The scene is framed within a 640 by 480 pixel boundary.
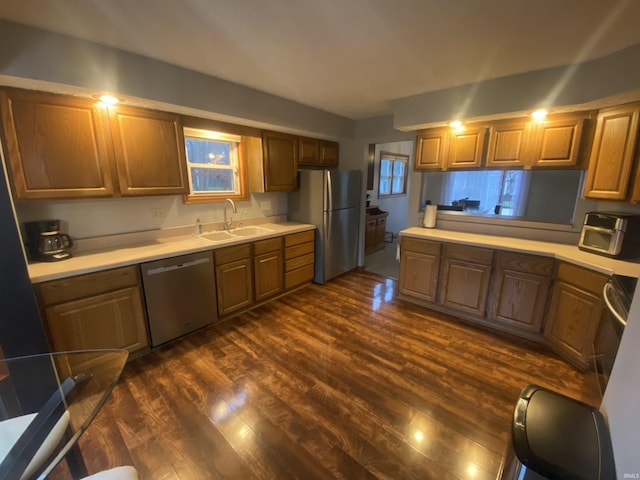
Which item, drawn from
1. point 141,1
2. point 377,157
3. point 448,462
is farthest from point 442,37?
point 377,157

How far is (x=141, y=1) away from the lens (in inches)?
53.4

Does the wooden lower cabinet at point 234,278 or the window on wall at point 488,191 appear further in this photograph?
the window on wall at point 488,191

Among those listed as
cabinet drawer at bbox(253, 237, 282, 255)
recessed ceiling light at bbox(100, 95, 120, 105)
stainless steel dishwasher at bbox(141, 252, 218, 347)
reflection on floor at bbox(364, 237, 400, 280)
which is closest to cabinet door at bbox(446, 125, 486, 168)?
reflection on floor at bbox(364, 237, 400, 280)

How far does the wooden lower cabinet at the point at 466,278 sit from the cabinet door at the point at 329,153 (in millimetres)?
2174

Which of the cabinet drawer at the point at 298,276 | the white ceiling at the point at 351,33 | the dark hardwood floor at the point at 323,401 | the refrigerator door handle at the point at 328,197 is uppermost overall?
the white ceiling at the point at 351,33

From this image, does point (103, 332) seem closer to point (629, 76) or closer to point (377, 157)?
point (629, 76)

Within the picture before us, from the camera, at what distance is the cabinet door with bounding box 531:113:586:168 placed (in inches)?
90.7

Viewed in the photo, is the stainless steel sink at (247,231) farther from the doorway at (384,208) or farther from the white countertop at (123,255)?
the doorway at (384,208)

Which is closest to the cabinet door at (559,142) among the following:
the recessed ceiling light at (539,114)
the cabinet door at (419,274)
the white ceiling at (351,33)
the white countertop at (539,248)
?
the recessed ceiling light at (539,114)

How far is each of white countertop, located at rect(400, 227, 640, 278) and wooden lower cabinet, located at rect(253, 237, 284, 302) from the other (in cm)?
152

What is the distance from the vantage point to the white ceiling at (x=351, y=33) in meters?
1.40

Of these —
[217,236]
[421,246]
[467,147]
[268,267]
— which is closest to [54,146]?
[217,236]

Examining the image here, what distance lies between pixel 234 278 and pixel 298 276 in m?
1.00

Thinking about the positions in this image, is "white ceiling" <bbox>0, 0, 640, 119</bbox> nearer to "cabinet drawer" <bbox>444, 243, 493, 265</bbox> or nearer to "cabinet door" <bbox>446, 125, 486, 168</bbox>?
"cabinet door" <bbox>446, 125, 486, 168</bbox>
